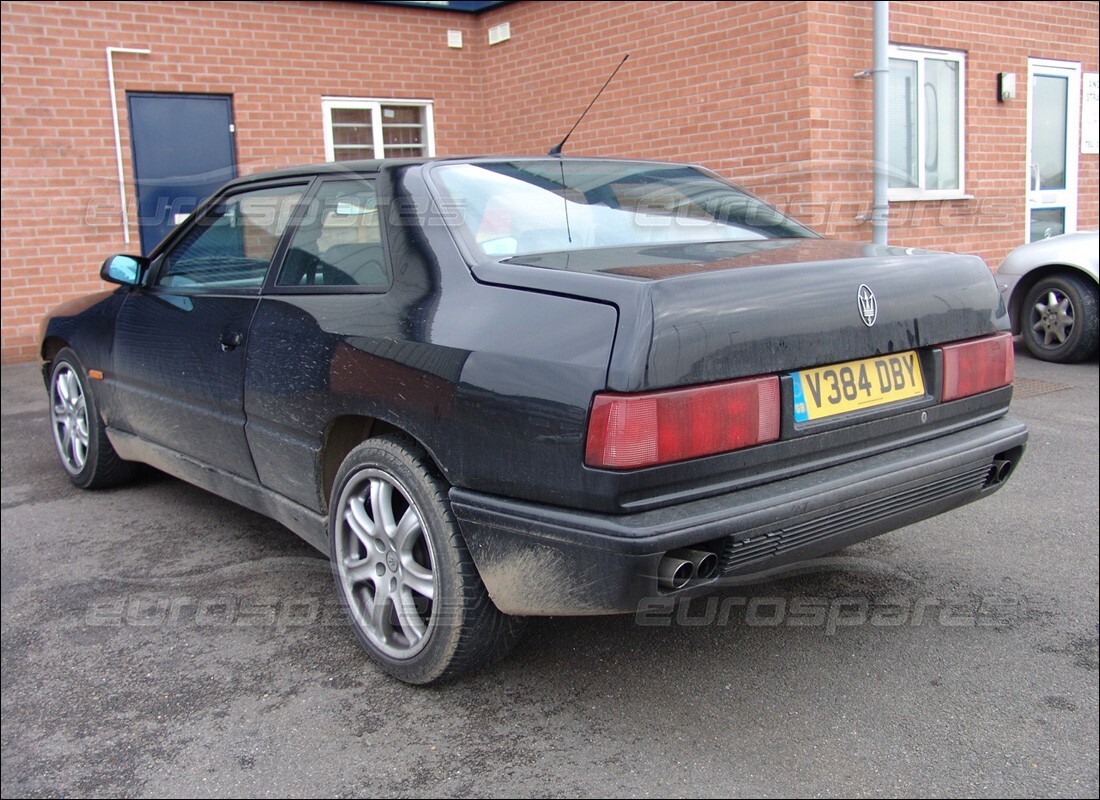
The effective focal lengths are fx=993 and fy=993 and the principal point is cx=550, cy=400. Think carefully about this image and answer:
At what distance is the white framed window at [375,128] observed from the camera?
10867 millimetres

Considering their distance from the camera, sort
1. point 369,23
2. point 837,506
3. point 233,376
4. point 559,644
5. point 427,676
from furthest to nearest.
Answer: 1. point 369,23
2. point 233,376
3. point 559,644
4. point 427,676
5. point 837,506

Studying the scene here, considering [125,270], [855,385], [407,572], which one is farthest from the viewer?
[125,270]

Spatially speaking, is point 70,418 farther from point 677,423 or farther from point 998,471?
point 998,471

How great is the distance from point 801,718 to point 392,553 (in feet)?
4.06

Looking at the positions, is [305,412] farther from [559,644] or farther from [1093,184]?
[1093,184]

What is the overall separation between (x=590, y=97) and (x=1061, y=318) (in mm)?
4927

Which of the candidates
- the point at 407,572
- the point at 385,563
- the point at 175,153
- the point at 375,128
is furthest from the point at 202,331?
the point at 375,128

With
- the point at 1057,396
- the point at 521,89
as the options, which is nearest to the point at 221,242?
the point at 1057,396

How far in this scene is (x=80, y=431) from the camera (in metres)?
4.95

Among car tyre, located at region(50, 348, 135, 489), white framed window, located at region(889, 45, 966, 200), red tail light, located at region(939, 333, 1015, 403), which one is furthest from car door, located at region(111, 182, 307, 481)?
white framed window, located at region(889, 45, 966, 200)

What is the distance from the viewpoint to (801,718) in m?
2.66

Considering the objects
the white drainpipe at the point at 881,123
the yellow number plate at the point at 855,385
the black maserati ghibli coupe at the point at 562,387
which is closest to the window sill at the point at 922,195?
Result: the white drainpipe at the point at 881,123

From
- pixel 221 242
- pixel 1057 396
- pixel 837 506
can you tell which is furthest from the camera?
pixel 1057 396

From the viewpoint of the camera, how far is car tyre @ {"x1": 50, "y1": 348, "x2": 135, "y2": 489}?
4.79 m
